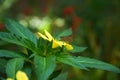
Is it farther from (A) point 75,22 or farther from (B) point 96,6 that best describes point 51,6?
(A) point 75,22

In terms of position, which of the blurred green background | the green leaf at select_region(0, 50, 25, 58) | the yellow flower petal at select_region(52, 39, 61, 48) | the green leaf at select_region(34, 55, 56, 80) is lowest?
the green leaf at select_region(34, 55, 56, 80)

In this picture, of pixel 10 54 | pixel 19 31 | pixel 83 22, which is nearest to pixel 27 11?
pixel 83 22

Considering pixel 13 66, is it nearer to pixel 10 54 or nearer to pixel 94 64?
pixel 10 54

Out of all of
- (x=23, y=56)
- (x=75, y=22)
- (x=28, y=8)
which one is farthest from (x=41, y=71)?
(x=28, y=8)

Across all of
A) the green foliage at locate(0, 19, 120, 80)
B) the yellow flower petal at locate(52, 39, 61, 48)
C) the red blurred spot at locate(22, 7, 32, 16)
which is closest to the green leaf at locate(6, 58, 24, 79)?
the green foliage at locate(0, 19, 120, 80)

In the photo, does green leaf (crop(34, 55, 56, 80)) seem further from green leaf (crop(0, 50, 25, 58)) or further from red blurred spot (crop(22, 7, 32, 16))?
red blurred spot (crop(22, 7, 32, 16))

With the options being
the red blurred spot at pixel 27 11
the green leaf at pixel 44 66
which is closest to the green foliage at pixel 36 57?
the green leaf at pixel 44 66
